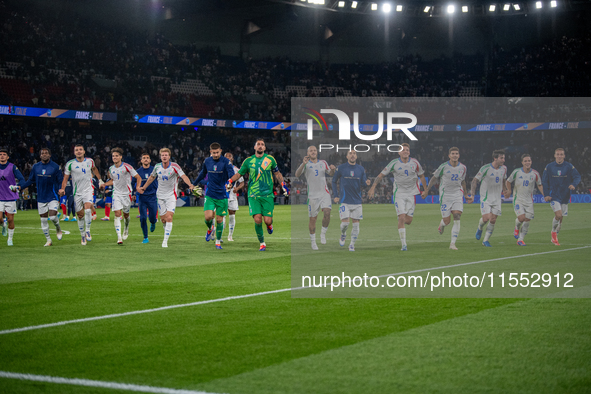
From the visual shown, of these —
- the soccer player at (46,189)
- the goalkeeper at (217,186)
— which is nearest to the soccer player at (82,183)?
the soccer player at (46,189)

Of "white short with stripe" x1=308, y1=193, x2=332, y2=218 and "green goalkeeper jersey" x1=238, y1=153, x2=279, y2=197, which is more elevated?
"green goalkeeper jersey" x1=238, y1=153, x2=279, y2=197

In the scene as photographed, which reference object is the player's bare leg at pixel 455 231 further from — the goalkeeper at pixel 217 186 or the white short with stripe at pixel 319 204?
the goalkeeper at pixel 217 186

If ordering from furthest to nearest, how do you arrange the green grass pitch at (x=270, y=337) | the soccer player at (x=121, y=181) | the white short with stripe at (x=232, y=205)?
1. the white short with stripe at (x=232, y=205)
2. the soccer player at (x=121, y=181)
3. the green grass pitch at (x=270, y=337)

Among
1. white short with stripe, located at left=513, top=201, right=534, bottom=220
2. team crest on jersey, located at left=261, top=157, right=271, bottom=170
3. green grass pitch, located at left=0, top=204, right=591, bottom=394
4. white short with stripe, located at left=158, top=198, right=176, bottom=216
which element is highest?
team crest on jersey, located at left=261, top=157, right=271, bottom=170

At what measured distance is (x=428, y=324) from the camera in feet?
20.7

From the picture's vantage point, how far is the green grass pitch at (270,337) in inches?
174

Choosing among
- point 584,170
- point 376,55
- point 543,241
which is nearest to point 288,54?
point 376,55

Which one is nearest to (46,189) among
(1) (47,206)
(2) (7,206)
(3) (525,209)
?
(1) (47,206)

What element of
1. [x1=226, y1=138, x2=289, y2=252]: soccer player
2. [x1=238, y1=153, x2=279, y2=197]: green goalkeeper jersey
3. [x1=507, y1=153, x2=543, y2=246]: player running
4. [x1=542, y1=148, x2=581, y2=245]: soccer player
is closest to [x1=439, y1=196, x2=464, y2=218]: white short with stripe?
[x1=507, y1=153, x2=543, y2=246]: player running

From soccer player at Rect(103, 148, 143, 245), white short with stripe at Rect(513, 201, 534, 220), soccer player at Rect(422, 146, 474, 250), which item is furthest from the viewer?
Answer: soccer player at Rect(103, 148, 143, 245)

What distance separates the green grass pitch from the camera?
4.43 metres

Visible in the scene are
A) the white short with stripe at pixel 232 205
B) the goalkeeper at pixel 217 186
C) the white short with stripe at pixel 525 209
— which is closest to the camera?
the goalkeeper at pixel 217 186

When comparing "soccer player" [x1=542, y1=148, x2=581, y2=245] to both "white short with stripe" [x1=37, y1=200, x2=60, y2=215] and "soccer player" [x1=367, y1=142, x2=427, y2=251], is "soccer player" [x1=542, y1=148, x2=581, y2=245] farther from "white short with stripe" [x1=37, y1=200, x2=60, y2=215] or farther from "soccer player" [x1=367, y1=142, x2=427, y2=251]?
"white short with stripe" [x1=37, y1=200, x2=60, y2=215]

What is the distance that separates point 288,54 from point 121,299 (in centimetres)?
5227
